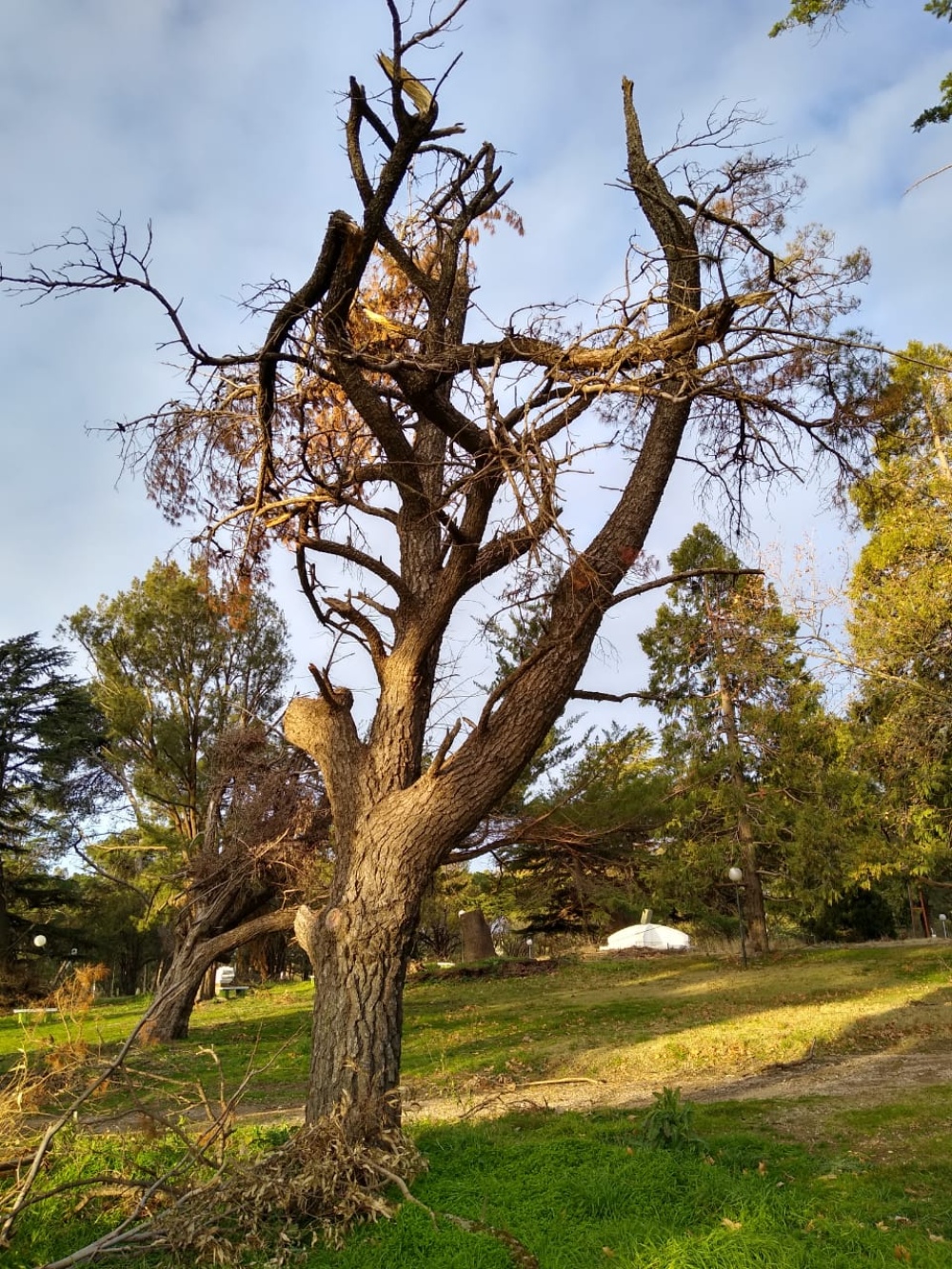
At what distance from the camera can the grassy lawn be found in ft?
10.8

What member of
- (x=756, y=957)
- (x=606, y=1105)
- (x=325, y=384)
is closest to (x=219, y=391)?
(x=325, y=384)

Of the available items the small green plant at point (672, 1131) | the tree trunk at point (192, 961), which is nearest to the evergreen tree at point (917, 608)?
the tree trunk at point (192, 961)

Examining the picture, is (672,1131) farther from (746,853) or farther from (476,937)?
(476,937)

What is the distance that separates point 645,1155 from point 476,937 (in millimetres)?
21322

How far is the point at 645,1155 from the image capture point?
4.30 m

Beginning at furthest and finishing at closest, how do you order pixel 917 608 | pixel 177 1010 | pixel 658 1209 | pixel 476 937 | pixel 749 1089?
pixel 476 937
pixel 917 608
pixel 177 1010
pixel 749 1089
pixel 658 1209

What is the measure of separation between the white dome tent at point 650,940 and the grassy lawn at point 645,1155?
32.7 ft

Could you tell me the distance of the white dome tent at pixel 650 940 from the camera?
71.2ft

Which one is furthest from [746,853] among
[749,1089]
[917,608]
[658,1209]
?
[658,1209]

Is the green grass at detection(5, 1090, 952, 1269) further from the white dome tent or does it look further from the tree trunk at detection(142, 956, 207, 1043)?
the white dome tent

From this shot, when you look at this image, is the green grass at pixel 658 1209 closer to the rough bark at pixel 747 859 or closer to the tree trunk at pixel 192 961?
the tree trunk at pixel 192 961

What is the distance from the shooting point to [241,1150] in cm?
398

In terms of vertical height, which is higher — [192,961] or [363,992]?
[363,992]

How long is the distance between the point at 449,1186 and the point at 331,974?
3.72 ft
